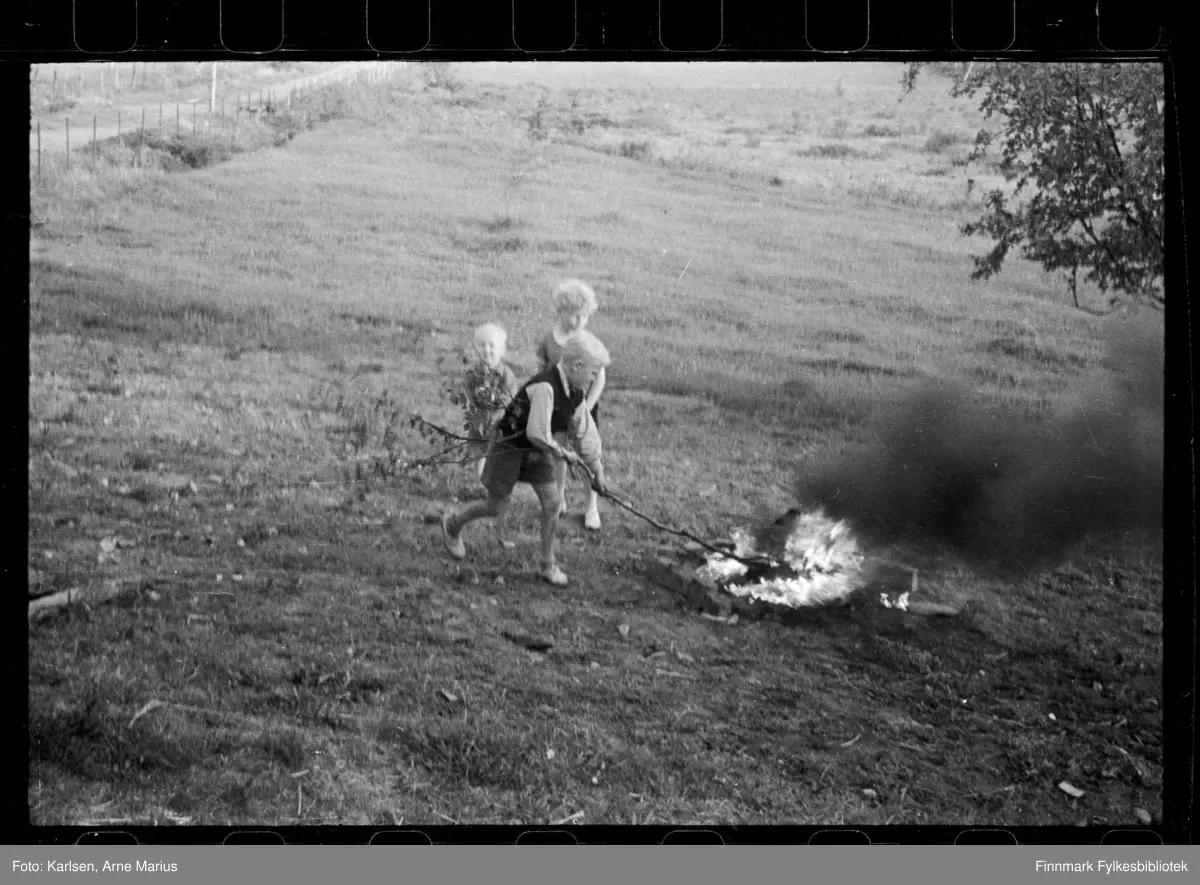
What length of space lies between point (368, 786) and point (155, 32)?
3.59 m

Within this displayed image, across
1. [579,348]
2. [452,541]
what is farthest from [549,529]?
[579,348]

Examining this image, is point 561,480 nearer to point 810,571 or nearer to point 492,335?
point 492,335

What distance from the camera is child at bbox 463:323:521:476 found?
580cm

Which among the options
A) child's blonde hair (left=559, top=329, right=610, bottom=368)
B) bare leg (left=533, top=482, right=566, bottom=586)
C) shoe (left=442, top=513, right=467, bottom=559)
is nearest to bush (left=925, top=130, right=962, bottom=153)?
Result: child's blonde hair (left=559, top=329, right=610, bottom=368)

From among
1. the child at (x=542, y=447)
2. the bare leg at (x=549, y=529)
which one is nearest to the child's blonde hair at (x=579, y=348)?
the child at (x=542, y=447)

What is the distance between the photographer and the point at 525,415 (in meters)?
5.80

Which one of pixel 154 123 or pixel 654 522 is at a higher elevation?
pixel 154 123

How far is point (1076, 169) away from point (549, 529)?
10.3 ft

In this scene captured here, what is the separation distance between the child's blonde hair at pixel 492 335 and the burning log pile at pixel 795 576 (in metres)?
1.31

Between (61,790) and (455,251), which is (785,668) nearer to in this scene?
(455,251)

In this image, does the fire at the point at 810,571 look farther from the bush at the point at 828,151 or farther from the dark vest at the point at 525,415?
the bush at the point at 828,151

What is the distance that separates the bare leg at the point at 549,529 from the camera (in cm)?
578

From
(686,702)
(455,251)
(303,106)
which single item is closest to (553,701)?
(686,702)

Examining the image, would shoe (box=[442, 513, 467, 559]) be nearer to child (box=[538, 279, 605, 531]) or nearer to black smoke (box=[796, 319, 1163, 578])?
child (box=[538, 279, 605, 531])
